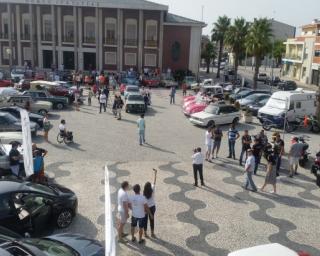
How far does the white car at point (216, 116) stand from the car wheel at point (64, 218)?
1506cm

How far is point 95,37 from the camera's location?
54344mm

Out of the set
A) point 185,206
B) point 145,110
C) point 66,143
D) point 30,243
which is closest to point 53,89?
point 145,110

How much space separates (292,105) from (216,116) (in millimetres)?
5020

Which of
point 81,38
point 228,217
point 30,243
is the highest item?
point 81,38

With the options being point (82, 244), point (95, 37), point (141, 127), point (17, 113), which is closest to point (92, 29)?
point (95, 37)

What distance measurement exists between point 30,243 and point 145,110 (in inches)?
879

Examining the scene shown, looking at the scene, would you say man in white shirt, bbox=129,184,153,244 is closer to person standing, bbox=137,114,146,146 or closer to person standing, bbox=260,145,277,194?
person standing, bbox=260,145,277,194

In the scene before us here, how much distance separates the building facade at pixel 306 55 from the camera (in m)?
60.4

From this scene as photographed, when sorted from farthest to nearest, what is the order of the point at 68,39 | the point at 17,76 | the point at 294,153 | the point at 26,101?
the point at 68,39 < the point at 17,76 < the point at 26,101 < the point at 294,153

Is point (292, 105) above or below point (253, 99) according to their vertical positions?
above

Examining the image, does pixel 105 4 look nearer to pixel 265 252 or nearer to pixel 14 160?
pixel 14 160

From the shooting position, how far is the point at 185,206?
13.0 m

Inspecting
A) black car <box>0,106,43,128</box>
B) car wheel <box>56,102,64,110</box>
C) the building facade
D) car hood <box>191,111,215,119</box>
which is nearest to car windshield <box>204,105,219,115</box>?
car hood <box>191,111,215,119</box>

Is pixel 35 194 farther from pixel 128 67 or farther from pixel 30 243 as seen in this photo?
pixel 128 67
